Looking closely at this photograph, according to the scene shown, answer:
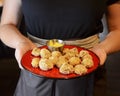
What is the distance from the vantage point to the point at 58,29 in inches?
32.4

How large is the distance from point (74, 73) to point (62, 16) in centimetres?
22

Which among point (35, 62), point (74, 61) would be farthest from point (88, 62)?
point (35, 62)

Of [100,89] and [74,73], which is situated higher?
[74,73]

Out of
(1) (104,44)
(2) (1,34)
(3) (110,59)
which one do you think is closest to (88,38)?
(1) (104,44)

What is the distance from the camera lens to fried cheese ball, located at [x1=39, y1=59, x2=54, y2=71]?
0.66 meters

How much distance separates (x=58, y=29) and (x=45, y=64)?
0.20 metres

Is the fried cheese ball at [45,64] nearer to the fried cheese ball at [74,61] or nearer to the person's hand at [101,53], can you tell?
the fried cheese ball at [74,61]

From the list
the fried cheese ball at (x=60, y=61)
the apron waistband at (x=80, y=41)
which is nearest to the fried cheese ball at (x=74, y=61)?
the fried cheese ball at (x=60, y=61)

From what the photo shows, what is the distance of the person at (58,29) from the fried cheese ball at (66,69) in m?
0.06

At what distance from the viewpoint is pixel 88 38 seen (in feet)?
2.81

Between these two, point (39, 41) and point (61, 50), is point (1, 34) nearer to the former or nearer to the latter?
point (39, 41)

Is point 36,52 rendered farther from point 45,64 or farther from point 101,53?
point 101,53

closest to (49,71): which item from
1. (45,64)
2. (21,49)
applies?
(45,64)

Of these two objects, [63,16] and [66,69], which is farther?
[63,16]
